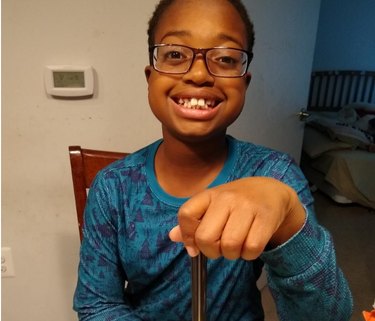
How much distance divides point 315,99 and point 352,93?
16.8 inches

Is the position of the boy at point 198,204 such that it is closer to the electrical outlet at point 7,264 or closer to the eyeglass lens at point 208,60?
the eyeglass lens at point 208,60

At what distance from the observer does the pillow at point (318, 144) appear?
2586mm

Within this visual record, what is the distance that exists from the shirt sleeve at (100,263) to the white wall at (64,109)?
0.36 metres

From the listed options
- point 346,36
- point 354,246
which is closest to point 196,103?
point 354,246

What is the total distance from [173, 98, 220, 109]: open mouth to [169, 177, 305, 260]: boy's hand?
0.22 meters

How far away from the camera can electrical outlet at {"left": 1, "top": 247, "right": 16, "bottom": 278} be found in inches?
43.9

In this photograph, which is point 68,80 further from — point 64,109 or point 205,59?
point 205,59

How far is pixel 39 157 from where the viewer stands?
1021mm

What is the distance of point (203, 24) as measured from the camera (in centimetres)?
59

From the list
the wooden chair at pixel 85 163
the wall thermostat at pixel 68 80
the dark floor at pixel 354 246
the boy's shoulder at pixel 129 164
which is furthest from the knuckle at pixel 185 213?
the dark floor at pixel 354 246

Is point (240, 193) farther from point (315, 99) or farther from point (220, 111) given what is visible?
point (315, 99)

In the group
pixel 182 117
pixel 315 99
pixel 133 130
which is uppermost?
pixel 182 117

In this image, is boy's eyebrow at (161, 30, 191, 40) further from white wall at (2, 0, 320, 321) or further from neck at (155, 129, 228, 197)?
white wall at (2, 0, 320, 321)

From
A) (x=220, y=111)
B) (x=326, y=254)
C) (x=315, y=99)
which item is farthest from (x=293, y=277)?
(x=315, y=99)
